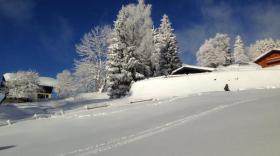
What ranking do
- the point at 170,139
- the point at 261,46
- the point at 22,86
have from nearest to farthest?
the point at 170,139 < the point at 22,86 < the point at 261,46

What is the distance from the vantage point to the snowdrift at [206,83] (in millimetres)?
37500

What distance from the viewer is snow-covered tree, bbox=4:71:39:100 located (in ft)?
184

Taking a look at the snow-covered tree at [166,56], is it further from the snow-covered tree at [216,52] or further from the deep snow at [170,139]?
the deep snow at [170,139]

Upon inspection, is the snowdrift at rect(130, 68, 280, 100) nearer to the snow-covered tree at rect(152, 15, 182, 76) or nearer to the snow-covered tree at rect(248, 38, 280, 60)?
the snow-covered tree at rect(152, 15, 182, 76)

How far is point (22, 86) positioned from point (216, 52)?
47429 millimetres

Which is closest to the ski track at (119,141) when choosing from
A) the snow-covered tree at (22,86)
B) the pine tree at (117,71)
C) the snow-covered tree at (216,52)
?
the pine tree at (117,71)

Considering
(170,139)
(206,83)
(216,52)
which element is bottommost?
(170,139)

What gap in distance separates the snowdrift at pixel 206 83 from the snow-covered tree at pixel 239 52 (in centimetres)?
5364

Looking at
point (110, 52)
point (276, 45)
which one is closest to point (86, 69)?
point (110, 52)

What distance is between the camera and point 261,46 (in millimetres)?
102625

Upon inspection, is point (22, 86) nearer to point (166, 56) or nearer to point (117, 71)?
point (117, 71)

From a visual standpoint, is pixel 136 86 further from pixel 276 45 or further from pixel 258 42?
pixel 258 42

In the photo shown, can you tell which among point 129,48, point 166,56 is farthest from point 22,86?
point 166,56

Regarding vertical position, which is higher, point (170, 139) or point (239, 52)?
point (239, 52)
